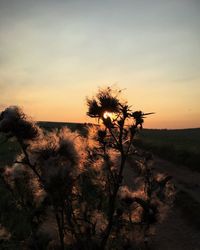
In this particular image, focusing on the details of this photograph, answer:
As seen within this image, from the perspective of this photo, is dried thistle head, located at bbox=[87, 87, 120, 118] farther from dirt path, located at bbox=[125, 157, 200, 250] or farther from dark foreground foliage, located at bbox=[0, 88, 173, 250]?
dirt path, located at bbox=[125, 157, 200, 250]

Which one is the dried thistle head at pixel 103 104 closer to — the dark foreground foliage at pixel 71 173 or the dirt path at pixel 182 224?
the dark foreground foliage at pixel 71 173

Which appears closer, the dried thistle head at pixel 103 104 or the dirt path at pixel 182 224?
the dried thistle head at pixel 103 104

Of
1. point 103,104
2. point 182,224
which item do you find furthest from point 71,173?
point 182,224

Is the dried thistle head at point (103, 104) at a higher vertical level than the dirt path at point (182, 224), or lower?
higher

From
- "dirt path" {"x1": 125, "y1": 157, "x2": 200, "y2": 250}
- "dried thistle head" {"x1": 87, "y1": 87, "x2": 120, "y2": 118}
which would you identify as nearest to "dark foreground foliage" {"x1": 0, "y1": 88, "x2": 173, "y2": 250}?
"dried thistle head" {"x1": 87, "y1": 87, "x2": 120, "y2": 118}

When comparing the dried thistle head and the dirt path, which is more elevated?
the dried thistle head

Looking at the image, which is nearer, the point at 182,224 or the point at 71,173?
the point at 71,173

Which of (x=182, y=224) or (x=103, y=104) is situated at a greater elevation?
(x=103, y=104)

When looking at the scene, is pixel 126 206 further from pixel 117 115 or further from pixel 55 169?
pixel 55 169

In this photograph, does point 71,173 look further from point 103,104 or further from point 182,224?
point 182,224

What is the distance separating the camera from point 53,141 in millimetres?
6289

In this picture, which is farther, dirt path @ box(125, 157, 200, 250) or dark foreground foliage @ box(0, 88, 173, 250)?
dirt path @ box(125, 157, 200, 250)

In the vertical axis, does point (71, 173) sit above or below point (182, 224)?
above

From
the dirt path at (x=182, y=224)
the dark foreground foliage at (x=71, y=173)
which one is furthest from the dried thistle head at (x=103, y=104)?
the dirt path at (x=182, y=224)
